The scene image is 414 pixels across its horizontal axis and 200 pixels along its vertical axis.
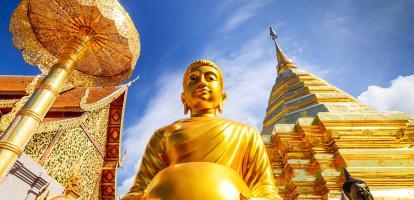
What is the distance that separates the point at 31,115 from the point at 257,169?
5.89ft

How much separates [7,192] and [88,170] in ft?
9.02

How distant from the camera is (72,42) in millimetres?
3088

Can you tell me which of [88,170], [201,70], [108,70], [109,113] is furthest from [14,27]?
[109,113]

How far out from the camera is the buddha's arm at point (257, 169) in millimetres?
1755

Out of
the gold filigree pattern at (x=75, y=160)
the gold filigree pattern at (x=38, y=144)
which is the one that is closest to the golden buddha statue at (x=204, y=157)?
the gold filigree pattern at (x=38, y=144)

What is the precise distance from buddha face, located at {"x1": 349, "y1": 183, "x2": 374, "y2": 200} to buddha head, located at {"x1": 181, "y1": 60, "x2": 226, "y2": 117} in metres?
1.35

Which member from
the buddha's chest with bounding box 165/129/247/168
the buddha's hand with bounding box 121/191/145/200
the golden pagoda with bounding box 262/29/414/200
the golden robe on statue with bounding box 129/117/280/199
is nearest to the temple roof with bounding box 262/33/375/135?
the golden pagoda with bounding box 262/29/414/200

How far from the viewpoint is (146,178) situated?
186 centimetres

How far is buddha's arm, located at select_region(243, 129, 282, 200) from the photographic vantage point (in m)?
1.76

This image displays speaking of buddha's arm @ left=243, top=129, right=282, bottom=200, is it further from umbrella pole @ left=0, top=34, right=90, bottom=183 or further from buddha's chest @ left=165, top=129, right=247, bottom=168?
umbrella pole @ left=0, top=34, right=90, bottom=183

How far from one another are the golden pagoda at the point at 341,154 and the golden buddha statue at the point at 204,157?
5.84ft

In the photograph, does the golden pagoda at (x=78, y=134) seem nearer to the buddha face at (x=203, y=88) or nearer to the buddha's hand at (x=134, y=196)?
the buddha face at (x=203, y=88)

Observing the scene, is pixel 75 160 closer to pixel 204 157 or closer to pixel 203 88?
pixel 203 88

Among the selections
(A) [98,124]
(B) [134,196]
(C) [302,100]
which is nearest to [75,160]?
(A) [98,124]
